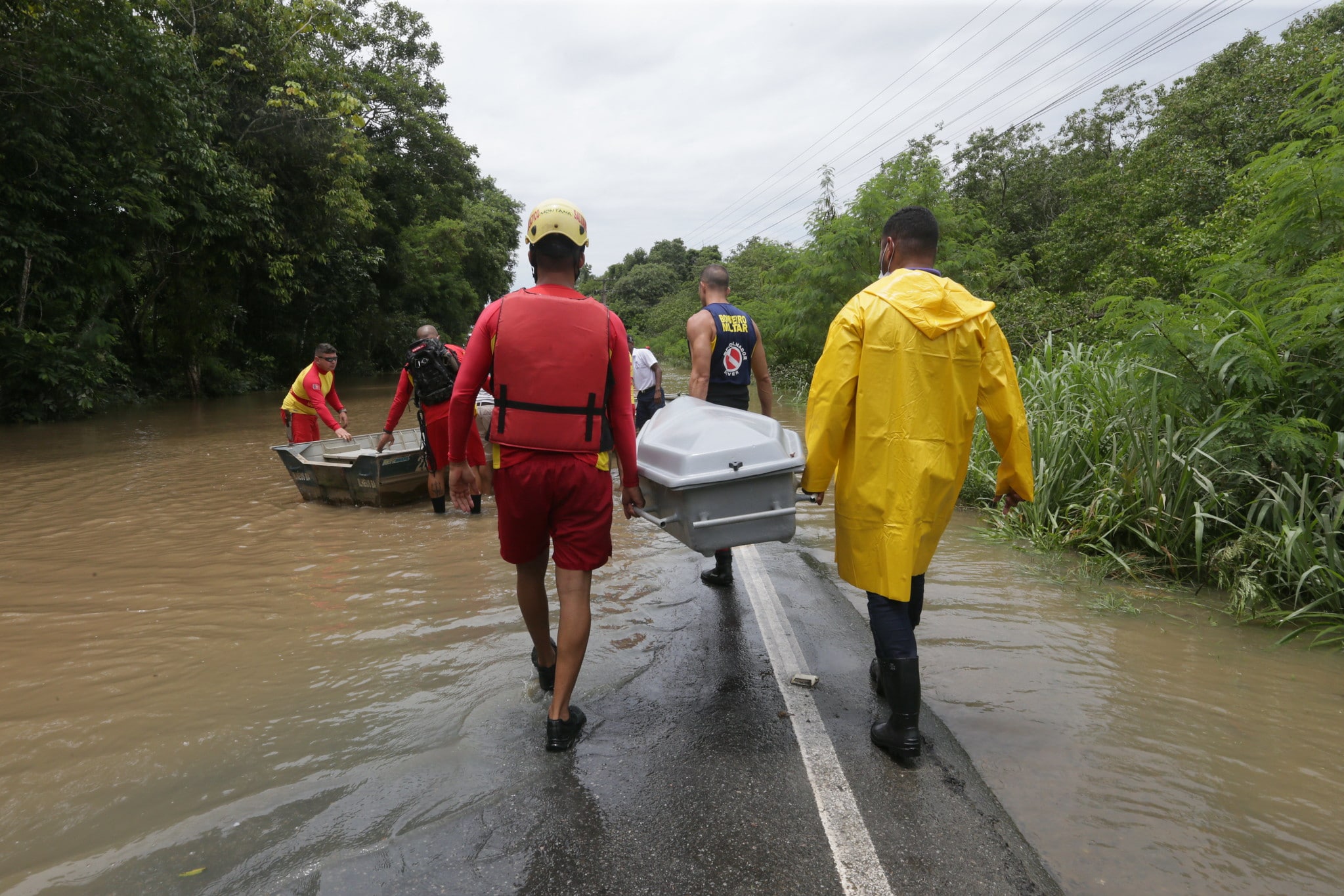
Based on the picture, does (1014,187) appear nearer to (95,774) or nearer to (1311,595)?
(1311,595)

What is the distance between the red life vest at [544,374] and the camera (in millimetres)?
3047

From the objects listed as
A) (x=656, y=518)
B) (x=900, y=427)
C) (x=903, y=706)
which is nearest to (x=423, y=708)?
(x=656, y=518)

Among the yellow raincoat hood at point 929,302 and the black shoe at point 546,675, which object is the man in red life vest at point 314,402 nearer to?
the black shoe at point 546,675

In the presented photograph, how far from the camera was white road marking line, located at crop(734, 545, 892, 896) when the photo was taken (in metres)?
2.39

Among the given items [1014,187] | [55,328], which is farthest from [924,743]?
[1014,187]

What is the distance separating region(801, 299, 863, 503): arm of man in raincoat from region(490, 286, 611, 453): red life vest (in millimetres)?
897

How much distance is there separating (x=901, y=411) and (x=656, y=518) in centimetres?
117

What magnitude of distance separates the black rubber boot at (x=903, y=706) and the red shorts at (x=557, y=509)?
1.23 meters

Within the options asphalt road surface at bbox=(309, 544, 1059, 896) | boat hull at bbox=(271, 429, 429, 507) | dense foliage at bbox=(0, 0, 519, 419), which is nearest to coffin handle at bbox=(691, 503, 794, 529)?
asphalt road surface at bbox=(309, 544, 1059, 896)

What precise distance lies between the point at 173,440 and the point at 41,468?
3391 mm

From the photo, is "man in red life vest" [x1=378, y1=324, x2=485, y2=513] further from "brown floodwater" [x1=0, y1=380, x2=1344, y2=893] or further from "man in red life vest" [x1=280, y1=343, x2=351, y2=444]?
"man in red life vest" [x1=280, y1=343, x2=351, y2=444]

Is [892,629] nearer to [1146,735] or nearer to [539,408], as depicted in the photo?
[1146,735]

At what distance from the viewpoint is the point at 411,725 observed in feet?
11.2

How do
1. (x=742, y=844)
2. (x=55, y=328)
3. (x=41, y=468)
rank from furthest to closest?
1. (x=55, y=328)
2. (x=41, y=468)
3. (x=742, y=844)
